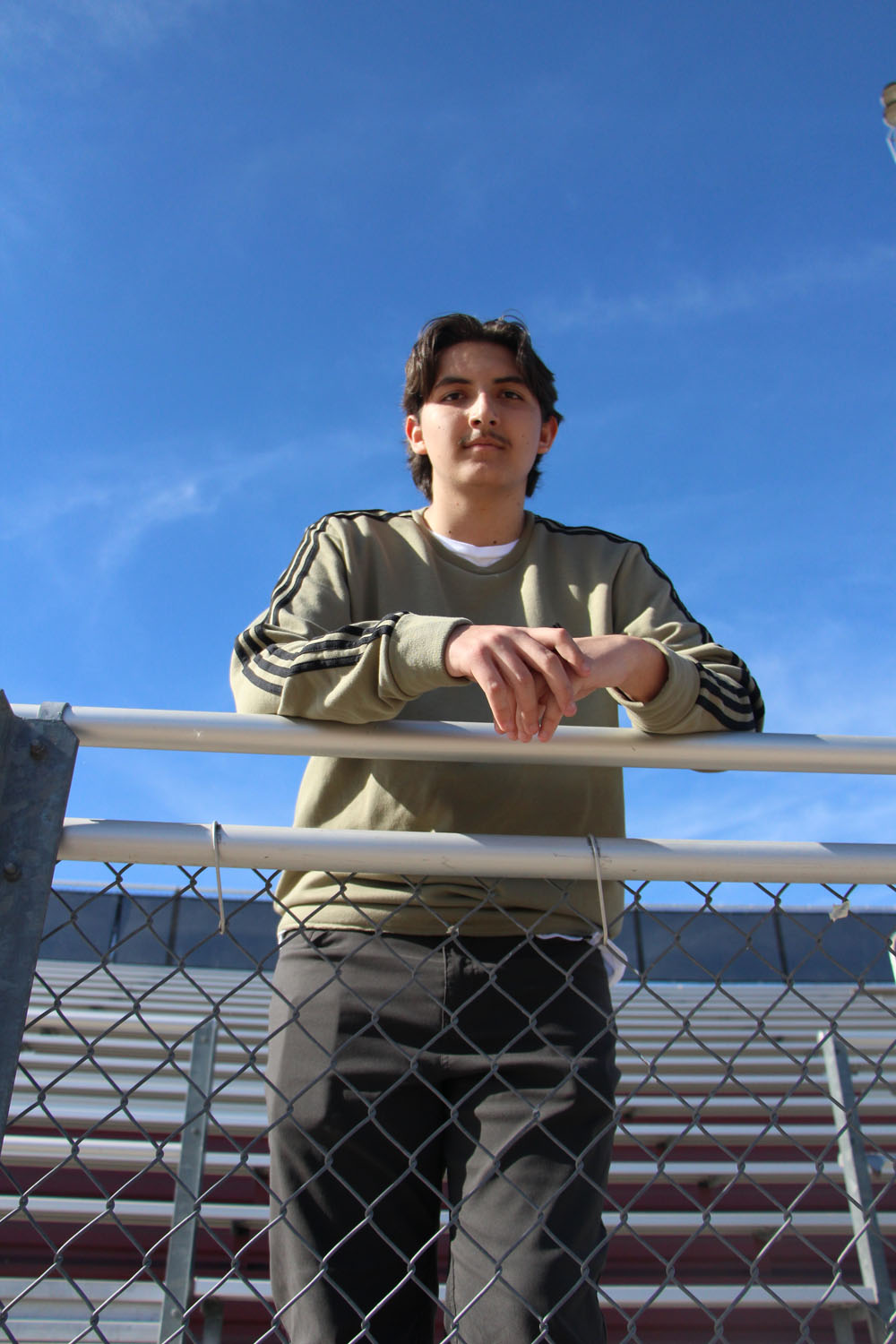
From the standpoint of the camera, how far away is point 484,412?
1.45 metres

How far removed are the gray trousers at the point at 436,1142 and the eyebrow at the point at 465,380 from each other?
2.70ft

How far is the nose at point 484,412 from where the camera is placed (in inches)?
56.9

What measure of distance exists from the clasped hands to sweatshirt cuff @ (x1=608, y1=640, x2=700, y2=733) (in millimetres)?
45

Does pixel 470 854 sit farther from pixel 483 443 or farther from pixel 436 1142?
pixel 483 443

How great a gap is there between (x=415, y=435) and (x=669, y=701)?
0.75m

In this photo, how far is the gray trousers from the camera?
38.7 inches

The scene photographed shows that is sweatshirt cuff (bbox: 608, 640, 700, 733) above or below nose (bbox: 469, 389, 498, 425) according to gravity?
below

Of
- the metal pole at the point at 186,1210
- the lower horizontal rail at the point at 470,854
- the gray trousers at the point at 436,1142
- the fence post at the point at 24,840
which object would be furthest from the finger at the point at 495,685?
the metal pole at the point at 186,1210

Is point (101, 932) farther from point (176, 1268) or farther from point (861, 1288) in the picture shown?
point (861, 1288)

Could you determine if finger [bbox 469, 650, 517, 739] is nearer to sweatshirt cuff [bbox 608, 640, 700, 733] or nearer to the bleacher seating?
sweatshirt cuff [bbox 608, 640, 700, 733]

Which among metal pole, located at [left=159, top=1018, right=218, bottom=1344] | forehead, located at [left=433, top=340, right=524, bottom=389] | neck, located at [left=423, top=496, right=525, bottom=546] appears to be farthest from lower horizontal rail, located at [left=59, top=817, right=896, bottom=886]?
metal pole, located at [left=159, top=1018, right=218, bottom=1344]

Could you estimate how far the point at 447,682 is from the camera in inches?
41.3

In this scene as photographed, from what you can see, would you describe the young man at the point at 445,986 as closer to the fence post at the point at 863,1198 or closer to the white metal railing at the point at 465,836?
the white metal railing at the point at 465,836

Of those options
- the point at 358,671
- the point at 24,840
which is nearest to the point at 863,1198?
the point at 358,671
